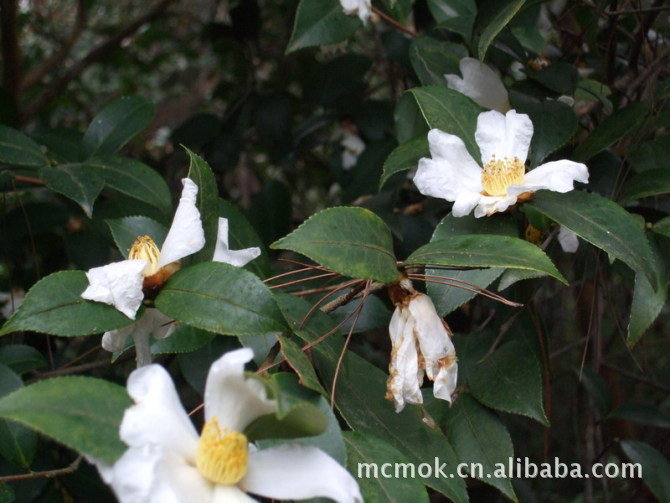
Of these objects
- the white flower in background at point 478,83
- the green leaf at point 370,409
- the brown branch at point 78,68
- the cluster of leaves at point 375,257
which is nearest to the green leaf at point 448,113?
the cluster of leaves at point 375,257

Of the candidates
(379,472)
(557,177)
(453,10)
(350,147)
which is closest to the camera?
(379,472)

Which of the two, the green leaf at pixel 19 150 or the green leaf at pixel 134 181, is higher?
the green leaf at pixel 19 150

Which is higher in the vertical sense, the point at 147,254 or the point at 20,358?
the point at 147,254

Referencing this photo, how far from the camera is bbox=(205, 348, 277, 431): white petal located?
1.45 ft

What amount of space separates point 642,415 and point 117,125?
2.73 feet

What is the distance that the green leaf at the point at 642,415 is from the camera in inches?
39.7

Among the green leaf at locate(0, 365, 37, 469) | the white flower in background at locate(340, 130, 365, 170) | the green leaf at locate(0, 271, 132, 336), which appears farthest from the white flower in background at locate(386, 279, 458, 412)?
the white flower in background at locate(340, 130, 365, 170)

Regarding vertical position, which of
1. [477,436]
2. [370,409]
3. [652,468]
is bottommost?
[652,468]

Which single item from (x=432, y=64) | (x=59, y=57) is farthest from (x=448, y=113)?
(x=59, y=57)

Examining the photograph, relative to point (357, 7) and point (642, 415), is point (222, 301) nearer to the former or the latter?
point (357, 7)

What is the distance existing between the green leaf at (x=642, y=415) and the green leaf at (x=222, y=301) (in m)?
0.70

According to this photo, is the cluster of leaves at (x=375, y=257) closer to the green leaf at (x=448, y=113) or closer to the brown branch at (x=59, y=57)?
the green leaf at (x=448, y=113)

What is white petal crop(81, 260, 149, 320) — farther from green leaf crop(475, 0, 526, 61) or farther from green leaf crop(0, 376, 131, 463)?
green leaf crop(475, 0, 526, 61)

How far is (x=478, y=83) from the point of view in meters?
0.86
